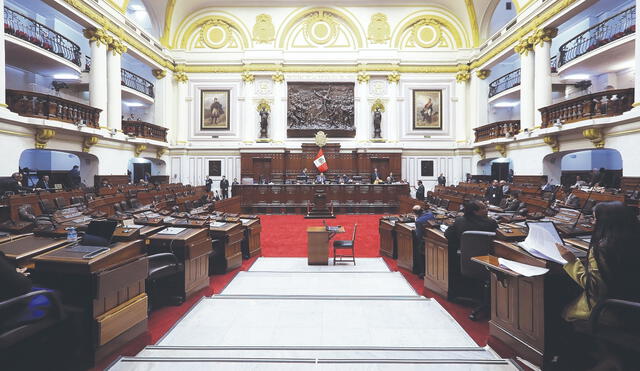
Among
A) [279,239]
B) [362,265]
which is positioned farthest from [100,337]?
[279,239]

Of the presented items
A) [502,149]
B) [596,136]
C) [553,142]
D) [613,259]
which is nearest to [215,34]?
[502,149]

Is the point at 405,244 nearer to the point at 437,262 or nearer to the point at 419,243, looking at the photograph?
the point at 419,243

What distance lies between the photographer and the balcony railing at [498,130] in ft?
45.2

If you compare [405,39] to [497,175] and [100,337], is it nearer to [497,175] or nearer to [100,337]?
[497,175]

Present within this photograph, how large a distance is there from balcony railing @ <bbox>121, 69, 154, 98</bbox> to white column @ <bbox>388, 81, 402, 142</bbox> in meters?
12.9

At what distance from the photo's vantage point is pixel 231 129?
18062mm

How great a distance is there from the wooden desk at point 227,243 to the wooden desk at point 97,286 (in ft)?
7.91

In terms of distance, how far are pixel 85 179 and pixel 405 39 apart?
1729 centimetres

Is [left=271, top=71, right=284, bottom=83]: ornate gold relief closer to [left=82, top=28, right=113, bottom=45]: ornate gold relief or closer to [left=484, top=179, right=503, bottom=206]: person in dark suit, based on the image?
[left=82, top=28, right=113, bottom=45]: ornate gold relief

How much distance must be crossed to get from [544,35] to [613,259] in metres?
13.2

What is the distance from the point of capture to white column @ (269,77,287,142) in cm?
1766

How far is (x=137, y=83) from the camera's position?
53.8 ft

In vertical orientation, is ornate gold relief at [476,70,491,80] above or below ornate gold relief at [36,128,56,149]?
above

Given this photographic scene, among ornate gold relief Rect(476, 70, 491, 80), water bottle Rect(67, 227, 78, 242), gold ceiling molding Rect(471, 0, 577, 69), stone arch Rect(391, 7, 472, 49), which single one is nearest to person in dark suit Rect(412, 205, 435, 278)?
water bottle Rect(67, 227, 78, 242)
